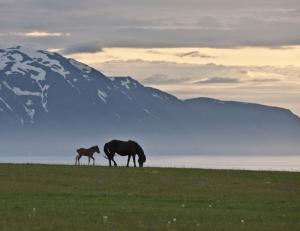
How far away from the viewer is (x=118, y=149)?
67250 mm

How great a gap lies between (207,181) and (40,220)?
20433 mm

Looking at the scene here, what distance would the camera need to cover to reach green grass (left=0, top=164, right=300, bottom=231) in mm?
33281

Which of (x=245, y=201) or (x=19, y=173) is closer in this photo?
(x=245, y=201)

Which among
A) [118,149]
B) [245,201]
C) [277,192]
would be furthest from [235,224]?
[118,149]

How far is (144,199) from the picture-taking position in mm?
42188

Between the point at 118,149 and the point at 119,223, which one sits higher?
the point at 118,149

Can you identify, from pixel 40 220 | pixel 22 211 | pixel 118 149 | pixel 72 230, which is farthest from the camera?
pixel 118 149

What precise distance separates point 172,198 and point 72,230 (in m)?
12.5

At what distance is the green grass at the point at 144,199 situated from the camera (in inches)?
1310

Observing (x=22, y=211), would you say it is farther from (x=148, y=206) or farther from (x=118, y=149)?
(x=118, y=149)

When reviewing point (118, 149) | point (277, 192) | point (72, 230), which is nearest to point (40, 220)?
point (72, 230)

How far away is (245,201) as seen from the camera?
4244 centimetres

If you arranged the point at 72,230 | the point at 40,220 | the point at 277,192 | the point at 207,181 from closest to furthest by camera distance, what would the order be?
1. the point at 72,230
2. the point at 40,220
3. the point at 277,192
4. the point at 207,181

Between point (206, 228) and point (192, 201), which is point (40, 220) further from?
point (192, 201)
